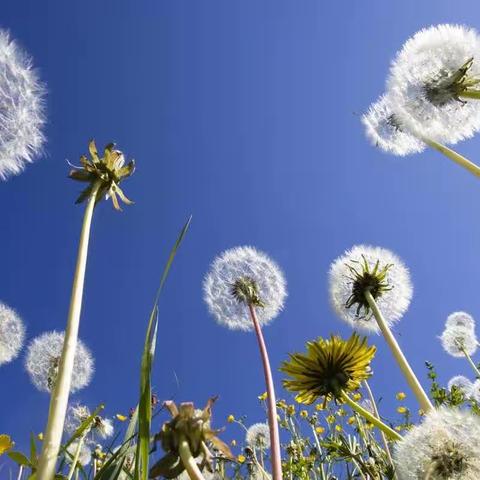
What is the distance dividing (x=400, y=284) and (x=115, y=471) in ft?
8.18

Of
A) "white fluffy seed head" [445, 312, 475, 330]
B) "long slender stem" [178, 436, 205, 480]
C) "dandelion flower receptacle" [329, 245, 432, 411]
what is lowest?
"long slender stem" [178, 436, 205, 480]

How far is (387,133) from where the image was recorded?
3.10 metres

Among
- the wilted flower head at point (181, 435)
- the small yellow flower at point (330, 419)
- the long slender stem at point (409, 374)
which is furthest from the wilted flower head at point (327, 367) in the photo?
the small yellow flower at point (330, 419)

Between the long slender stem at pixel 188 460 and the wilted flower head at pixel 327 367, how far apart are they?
1306mm

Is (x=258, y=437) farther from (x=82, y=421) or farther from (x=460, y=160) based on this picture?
(x=460, y=160)

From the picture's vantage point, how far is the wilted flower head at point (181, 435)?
38.2 inches

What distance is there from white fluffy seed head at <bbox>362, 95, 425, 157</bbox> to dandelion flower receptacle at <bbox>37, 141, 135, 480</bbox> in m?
1.64

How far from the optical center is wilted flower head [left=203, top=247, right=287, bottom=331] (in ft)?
12.8

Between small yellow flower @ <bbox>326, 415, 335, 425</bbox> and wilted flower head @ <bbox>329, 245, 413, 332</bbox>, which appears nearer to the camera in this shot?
wilted flower head @ <bbox>329, 245, 413, 332</bbox>

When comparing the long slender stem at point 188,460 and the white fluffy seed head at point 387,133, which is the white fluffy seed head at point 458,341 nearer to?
the white fluffy seed head at point 387,133

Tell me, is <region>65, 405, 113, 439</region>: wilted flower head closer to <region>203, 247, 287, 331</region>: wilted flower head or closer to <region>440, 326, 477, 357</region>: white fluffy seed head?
<region>203, 247, 287, 331</region>: wilted flower head

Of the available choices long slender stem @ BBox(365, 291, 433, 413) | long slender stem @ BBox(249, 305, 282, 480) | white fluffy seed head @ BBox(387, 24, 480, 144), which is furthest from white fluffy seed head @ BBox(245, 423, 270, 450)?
white fluffy seed head @ BBox(387, 24, 480, 144)

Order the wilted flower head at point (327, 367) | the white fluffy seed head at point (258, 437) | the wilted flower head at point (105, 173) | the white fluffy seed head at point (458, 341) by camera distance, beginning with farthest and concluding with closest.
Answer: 1. the white fluffy seed head at point (458, 341)
2. the white fluffy seed head at point (258, 437)
3. the wilted flower head at point (327, 367)
4. the wilted flower head at point (105, 173)

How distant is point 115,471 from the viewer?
1099mm
